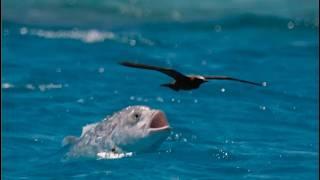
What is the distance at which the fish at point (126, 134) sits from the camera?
396 inches

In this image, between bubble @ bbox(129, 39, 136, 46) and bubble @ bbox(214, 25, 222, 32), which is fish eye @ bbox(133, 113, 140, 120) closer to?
bubble @ bbox(129, 39, 136, 46)

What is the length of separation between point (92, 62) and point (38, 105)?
2.85 m

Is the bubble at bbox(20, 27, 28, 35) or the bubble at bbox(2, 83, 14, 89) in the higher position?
the bubble at bbox(20, 27, 28, 35)

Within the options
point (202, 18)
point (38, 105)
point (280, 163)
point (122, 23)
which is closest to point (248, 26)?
point (202, 18)

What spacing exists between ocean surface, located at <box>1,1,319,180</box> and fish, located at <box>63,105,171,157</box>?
176 millimetres

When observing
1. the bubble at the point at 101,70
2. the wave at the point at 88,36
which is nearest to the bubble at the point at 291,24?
the wave at the point at 88,36

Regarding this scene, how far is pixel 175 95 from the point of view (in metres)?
14.7

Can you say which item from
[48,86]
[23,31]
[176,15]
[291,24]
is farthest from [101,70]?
[291,24]

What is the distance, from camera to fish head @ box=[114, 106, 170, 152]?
32.8 ft

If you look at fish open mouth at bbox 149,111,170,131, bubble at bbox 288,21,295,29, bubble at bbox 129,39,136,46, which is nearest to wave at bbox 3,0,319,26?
bubble at bbox 288,21,295,29

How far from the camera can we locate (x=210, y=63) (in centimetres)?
1678

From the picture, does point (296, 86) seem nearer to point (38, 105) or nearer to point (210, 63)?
point (210, 63)

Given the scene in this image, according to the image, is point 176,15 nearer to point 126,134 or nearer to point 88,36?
point 88,36

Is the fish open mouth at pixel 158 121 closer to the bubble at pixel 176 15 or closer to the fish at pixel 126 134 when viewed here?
the fish at pixel 126 134
